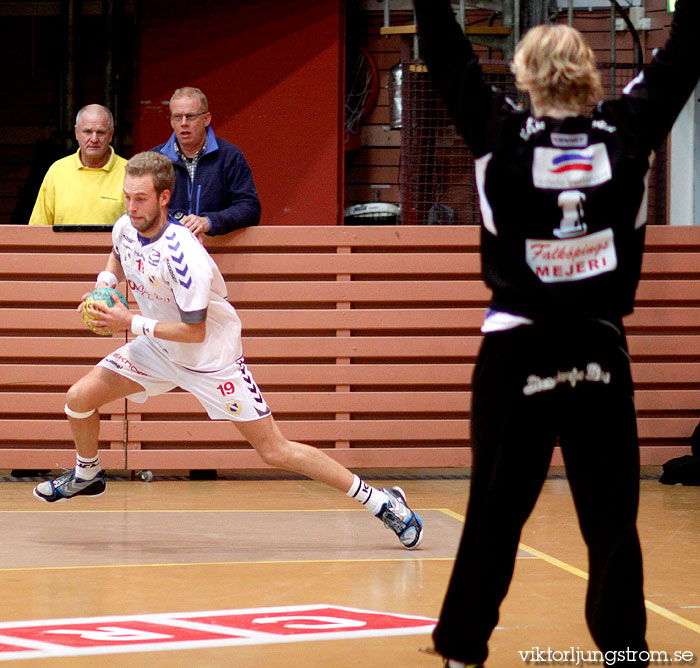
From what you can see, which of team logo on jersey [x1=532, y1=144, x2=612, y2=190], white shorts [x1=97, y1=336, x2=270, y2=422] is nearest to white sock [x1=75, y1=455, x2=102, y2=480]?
white shorts [x1=97, y1=336, x2=270, y2=422]

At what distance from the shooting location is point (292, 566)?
505 centimetres

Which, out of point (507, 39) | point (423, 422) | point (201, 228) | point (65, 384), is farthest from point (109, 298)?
point (507, 39)

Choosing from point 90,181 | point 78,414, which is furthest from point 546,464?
point 90,181

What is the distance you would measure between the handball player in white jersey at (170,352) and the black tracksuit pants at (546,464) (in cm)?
246

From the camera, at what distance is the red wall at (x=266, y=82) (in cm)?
1080

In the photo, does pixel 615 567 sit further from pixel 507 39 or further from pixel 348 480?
pixel 507 39

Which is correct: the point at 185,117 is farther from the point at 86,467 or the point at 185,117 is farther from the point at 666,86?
the point at 666,86

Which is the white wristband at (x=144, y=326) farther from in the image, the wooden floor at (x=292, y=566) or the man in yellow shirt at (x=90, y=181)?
the man in yellow shirt at (x=90, y=181)

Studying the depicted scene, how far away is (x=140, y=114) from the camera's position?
35.6 feet

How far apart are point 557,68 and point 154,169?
2.73 metres

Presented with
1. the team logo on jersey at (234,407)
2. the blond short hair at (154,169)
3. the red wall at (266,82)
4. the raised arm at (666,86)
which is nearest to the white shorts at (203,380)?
the team logo on jersey at (234,407)

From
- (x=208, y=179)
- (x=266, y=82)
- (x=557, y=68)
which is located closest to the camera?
(x=557, y=68)

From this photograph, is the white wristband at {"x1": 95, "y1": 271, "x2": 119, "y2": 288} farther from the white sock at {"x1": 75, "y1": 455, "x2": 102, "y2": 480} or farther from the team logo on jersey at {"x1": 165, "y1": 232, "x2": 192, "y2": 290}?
the white sock at {"x1": 75, "y1": 455, "x2": 102, "y2": 480}

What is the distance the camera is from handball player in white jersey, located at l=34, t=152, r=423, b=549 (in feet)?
16.9
